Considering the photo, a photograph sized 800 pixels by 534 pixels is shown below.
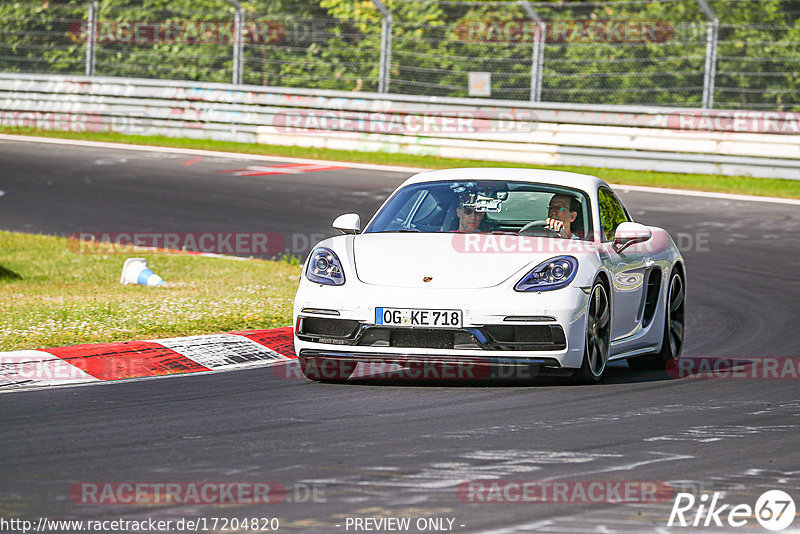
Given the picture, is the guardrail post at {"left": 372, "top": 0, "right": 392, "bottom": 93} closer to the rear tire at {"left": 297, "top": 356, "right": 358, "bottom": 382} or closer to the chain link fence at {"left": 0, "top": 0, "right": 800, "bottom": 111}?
the chain link fence at {"left": 0, "top": 0, "right": 800, "bottom": 111}

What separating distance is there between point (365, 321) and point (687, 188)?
46.8 ft

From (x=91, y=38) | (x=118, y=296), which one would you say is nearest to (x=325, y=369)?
(x=118, y=296)

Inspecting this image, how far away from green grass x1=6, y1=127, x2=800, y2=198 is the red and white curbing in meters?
12.7

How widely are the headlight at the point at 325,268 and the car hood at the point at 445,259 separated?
114 mm

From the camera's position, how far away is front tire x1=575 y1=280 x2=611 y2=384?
26.3 ft

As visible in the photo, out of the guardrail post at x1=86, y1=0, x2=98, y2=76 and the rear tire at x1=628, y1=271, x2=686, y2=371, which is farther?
the guardrail post at x1=86, y1=0, x2=98, y2=76

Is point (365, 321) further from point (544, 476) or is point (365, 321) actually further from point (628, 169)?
point (628, 169)

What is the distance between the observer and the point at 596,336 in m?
8.16

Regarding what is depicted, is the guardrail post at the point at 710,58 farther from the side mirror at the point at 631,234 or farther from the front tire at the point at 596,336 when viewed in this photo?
the front tire at the point at 596,336

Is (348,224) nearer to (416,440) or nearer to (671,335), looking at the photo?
(671,335)

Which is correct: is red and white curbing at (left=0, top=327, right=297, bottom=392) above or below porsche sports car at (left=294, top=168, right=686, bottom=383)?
below

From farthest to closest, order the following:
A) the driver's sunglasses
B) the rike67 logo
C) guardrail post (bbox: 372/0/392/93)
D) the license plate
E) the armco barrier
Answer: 1. guardrail post (bbox: 372/0/392/93)
2. the armco barrier
3. the driver's sunglasses
4. the license plate
5. the rike67 logo

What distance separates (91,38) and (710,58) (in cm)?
1148

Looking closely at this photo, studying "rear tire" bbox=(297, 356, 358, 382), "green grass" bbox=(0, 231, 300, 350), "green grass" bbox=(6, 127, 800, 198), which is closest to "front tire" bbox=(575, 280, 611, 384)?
"rear tire" bbox=(297, 356, 358, 382)
